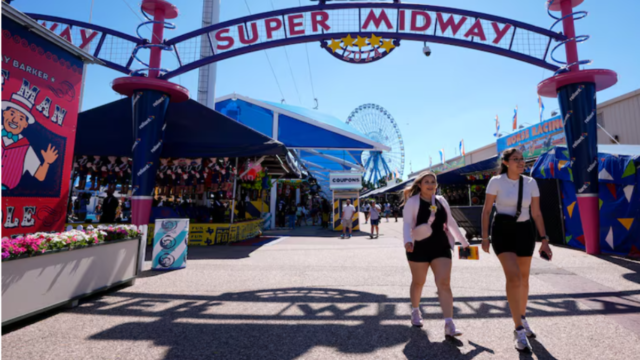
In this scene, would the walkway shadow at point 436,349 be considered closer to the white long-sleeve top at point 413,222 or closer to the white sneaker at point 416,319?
the white sneaker at point 416,319

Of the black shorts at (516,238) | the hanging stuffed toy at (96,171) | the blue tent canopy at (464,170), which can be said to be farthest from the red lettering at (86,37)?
the blue tent canopy at (464,170)

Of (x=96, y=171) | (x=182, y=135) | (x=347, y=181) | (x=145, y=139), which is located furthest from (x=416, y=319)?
(x=347, y=181)

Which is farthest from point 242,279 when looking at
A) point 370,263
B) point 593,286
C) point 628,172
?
point 628,172

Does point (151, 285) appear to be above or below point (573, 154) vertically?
below

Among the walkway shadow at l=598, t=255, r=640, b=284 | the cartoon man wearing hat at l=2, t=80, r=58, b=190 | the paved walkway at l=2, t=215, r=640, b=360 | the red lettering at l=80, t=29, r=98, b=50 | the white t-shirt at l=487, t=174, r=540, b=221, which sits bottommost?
the paved walkway at l=2, t=215, r=640, b=360

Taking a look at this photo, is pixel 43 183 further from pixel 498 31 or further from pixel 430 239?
pixel 498 31

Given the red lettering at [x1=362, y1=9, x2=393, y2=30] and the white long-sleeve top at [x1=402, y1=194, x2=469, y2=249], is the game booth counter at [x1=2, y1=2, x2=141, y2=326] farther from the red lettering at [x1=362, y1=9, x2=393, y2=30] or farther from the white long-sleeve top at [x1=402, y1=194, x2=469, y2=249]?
the red lettering at [x1=362, y1=9, x2=393, y2=30]

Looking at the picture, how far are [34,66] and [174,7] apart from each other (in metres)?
4.03

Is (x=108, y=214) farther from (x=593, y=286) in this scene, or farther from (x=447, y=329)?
(x=593, y=286)

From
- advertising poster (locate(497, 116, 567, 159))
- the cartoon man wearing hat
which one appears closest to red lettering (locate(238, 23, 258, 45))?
the cartoon man wearing hat

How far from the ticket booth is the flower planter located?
13.1 meters

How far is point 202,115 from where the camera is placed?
37.4 ft

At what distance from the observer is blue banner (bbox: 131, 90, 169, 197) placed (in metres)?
7.52

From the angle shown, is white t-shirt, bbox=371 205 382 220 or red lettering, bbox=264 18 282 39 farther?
white t-shirt, bbox=371 205 382 220
